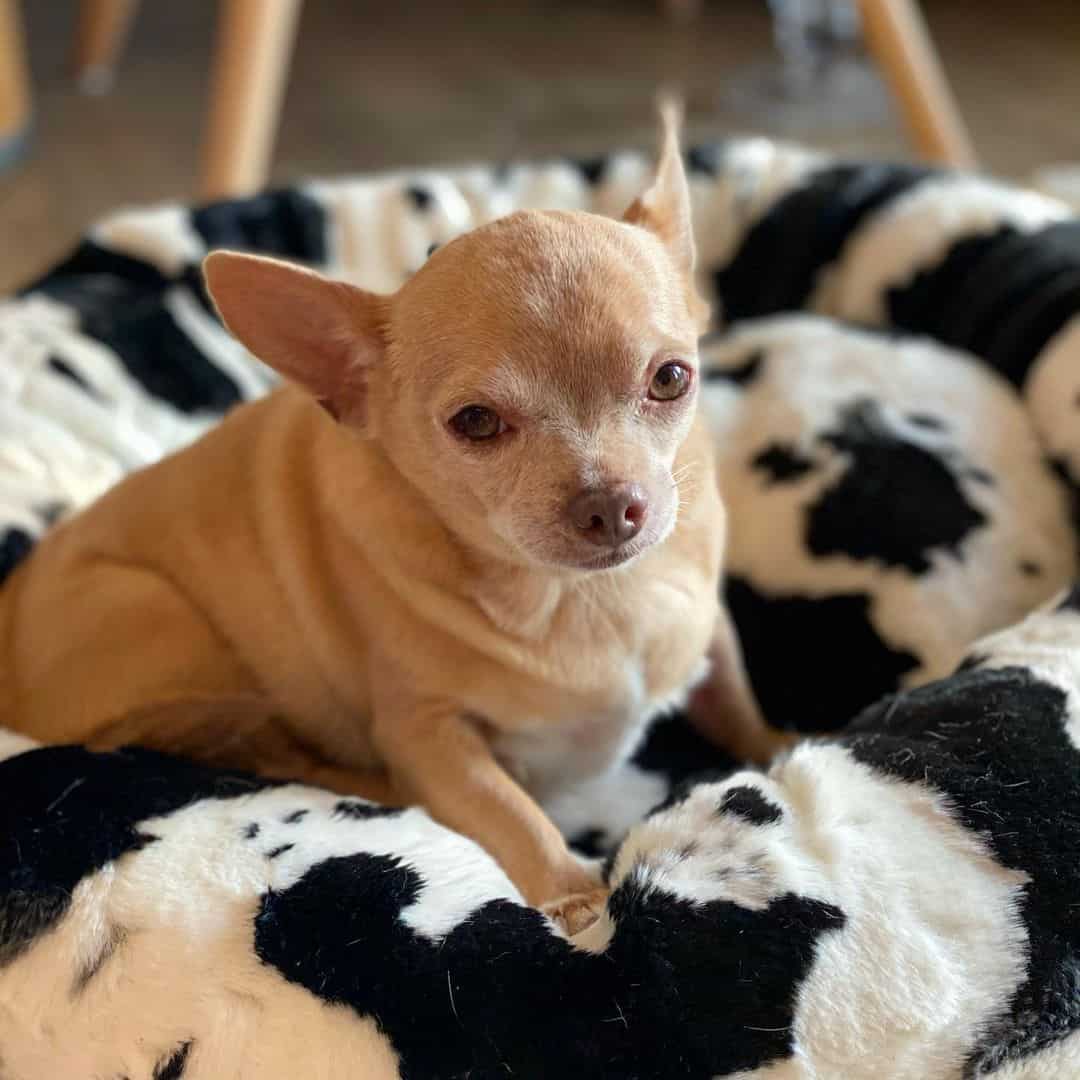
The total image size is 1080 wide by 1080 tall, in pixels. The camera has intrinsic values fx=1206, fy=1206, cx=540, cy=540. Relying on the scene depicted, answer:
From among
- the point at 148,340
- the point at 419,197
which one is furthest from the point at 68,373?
the point at 419,197

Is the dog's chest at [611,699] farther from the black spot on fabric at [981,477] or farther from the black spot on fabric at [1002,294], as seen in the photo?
the black spot on fabric at [1002,294]

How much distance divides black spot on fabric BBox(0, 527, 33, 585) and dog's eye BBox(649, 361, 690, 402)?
780 mm

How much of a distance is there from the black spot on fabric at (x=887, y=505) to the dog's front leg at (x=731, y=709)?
22cm

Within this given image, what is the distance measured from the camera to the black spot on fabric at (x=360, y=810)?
0.98m

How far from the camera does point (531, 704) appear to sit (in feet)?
3.47

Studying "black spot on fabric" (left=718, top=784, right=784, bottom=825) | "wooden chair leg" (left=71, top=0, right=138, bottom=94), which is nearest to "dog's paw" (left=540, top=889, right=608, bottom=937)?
"black spot on fabric" (left=718, top=784, right=784, bottom=825)

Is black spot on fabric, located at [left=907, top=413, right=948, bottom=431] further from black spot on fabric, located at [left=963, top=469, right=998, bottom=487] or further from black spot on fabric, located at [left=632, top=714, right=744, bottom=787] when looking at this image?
black spot on fabric, located at [left=632, top=714, right=744, bottom=787]

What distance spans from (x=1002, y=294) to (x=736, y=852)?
0.96 meters

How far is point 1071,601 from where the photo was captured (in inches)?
42.9

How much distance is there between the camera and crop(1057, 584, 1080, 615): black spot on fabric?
1.08 meters

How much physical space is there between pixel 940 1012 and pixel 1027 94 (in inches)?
109

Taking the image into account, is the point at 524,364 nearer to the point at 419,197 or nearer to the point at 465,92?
the point at 419,197

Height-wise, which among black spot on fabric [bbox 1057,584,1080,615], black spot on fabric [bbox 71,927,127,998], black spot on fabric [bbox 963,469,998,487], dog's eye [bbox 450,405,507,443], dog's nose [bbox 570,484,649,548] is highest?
dog's eye [bbox 450,405,507,443]

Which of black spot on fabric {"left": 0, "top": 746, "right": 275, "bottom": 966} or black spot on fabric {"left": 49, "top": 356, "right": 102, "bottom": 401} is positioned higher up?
black spot on fabric {"left": 49, "top": 356, "right": 102, "bottom": 401}
